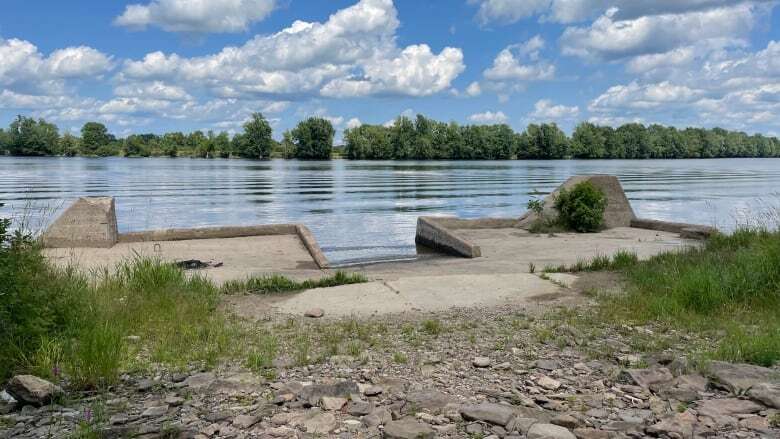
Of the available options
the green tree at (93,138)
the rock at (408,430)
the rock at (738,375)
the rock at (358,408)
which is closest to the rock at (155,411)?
the rock at (358,408)

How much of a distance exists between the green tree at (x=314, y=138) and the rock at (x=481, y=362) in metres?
139

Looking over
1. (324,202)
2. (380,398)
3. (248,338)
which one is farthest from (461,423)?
(324,202)

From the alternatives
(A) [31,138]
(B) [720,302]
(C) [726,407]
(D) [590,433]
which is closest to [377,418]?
(D) [590,433]

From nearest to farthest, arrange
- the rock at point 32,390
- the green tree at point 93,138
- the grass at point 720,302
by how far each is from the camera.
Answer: the rock at point 32,390 → the grass at point 720,302 → the green tree at point 93,138

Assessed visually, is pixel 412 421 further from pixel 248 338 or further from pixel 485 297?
pixel 485 297

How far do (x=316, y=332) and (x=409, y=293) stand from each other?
7.73 ft

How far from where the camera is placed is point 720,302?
300 inches

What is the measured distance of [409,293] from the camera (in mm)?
9008

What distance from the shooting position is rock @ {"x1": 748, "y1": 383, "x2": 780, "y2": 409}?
4621 mm

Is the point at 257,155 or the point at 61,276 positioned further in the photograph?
the point at 257,155

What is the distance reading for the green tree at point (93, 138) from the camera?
17050 cm

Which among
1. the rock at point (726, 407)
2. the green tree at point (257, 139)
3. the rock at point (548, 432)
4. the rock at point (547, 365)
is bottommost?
the rock at point (547, 365)

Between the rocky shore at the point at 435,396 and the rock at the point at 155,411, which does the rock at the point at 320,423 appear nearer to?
the rocky shore at the point at 435,396

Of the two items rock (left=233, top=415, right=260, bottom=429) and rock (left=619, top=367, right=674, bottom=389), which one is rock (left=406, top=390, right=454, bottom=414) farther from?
rock (left=619, top=367, right=674, bottom=389)
